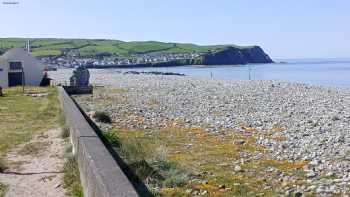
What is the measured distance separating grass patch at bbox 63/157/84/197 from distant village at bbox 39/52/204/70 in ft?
400

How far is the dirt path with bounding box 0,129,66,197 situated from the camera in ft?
27.4

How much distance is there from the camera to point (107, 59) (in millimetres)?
170125

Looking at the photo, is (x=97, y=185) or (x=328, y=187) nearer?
(x=97, y=185)

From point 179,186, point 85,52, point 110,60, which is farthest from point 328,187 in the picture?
point 85,52

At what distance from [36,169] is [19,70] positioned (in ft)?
116

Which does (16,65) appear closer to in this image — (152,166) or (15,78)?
(15,78)

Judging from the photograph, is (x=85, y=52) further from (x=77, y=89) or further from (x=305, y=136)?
(x=305, y=136)

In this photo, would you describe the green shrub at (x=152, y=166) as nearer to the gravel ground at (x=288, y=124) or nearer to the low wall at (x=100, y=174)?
the low wall at (x=100, y=174)

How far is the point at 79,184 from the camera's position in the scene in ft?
27.6

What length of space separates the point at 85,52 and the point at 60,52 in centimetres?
→ 1384

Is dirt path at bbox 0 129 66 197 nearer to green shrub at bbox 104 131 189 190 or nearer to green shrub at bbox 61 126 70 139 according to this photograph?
green shrub at bbox 61 126 70 139

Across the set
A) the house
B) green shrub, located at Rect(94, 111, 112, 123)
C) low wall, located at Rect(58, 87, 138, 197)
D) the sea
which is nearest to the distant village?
the sea

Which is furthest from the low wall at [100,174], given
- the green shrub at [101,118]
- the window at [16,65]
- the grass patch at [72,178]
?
the window at [16,65]

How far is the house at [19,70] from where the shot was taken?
42469 millimetres
